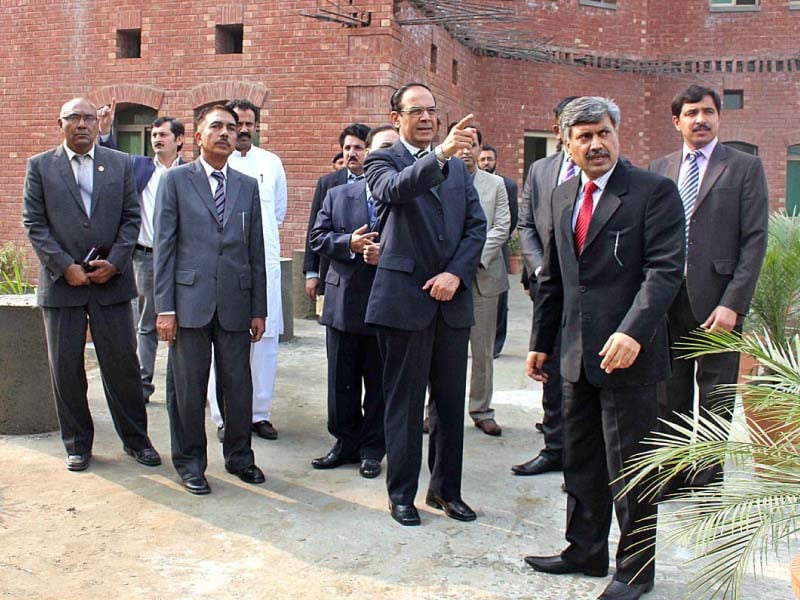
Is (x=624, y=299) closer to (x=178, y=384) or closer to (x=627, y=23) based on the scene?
(x=178, y=384)

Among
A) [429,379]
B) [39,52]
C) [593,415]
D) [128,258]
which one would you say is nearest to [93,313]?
[128,258]

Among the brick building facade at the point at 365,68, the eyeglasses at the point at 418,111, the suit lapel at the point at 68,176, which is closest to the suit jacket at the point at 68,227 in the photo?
the suit lapel at the point at 68,176

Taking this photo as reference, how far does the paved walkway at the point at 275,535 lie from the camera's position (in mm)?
3725

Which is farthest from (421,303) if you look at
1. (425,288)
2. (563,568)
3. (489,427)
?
(489,427)

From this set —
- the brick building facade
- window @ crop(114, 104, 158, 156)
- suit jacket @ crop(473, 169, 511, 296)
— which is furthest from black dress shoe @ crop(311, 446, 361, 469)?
window @ crop(114, 104, 158, 156)

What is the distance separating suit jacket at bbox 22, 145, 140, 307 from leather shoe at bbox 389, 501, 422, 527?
2.13m

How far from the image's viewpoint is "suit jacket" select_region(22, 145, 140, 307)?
5.27 m

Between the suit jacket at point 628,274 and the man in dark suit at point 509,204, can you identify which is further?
the man in dark suit at point 509,204

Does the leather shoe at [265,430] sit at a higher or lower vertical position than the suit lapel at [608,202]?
lower

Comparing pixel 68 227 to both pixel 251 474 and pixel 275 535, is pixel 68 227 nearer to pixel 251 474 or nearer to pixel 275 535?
pixel 251 474

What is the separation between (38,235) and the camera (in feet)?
17.2

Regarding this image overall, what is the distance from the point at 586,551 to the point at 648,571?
0.90ft

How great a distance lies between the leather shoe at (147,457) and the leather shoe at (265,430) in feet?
2.69

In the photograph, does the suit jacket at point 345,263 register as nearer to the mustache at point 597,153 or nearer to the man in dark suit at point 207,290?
the man in dark suit at point 207,290
